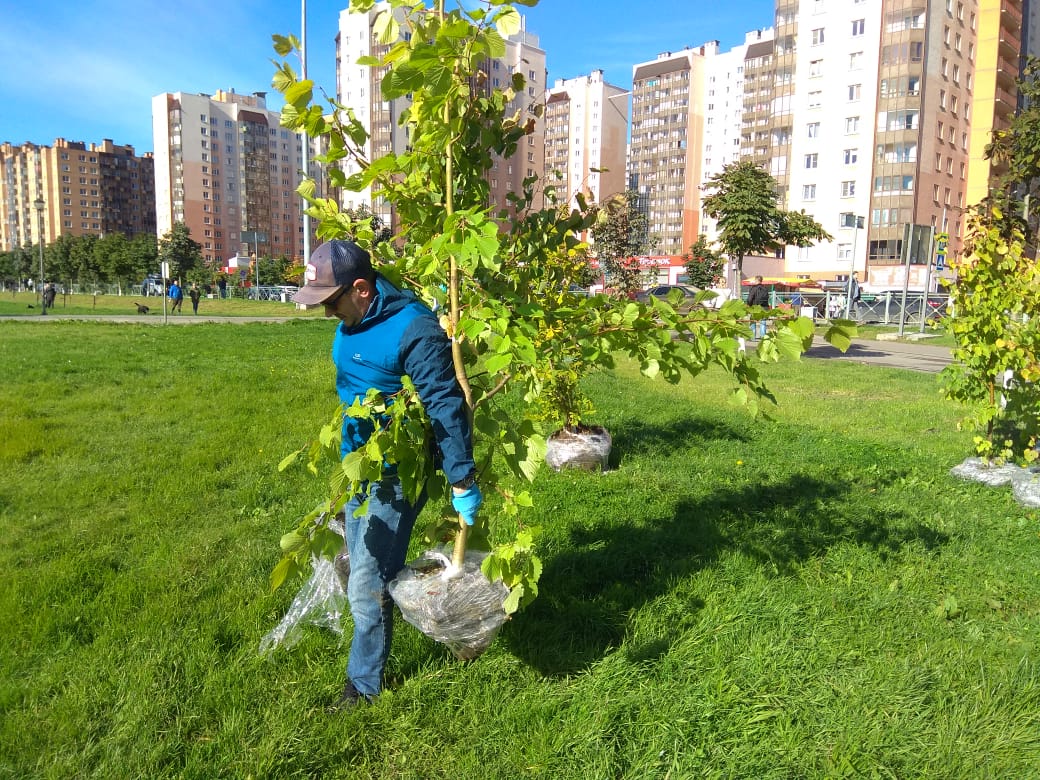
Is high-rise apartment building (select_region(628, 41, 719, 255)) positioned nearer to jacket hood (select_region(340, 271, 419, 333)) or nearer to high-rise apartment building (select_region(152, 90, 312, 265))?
high-rise apartment building (select_region(152, 90, 312, 265))

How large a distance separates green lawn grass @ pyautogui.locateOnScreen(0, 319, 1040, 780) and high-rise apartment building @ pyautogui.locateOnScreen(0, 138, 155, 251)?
12637cm

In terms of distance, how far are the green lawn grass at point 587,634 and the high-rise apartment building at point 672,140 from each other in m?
85.5

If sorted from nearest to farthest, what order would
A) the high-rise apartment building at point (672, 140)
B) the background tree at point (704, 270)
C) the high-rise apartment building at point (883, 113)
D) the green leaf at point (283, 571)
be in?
the green leaf at point (283, 571)
the background tree at point (704, 270)
the high-rise apartment building at point (883, 113)
the high-rise apartment building at point (672, 140)

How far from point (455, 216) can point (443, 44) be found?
49 centimetres

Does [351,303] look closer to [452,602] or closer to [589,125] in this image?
[452,602]

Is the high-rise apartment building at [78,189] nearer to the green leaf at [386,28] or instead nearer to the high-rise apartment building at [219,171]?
the high-rise apartment building at [219,171]

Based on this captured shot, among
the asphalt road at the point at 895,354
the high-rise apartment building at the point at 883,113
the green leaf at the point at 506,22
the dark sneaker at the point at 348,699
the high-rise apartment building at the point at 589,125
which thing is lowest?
the dark sneaker at the point at 348,699

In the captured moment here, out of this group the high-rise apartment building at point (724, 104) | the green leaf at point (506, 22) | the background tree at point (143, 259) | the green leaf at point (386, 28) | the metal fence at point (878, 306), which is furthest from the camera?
the high-rise apartment building at point (724, 104)

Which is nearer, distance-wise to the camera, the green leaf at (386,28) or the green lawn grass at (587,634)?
the green leaf at (386,28)

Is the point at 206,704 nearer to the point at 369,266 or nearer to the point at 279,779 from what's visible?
the point at 279,779

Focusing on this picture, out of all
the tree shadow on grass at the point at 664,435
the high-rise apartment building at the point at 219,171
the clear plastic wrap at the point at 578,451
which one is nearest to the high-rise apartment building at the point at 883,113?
the tree shadow on grass at the point at 664,435

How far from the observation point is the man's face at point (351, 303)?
2572 mm

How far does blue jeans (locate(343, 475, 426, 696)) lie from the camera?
2.75 meters

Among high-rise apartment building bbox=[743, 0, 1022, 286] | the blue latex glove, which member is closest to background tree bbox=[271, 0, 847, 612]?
the blue latex glove
